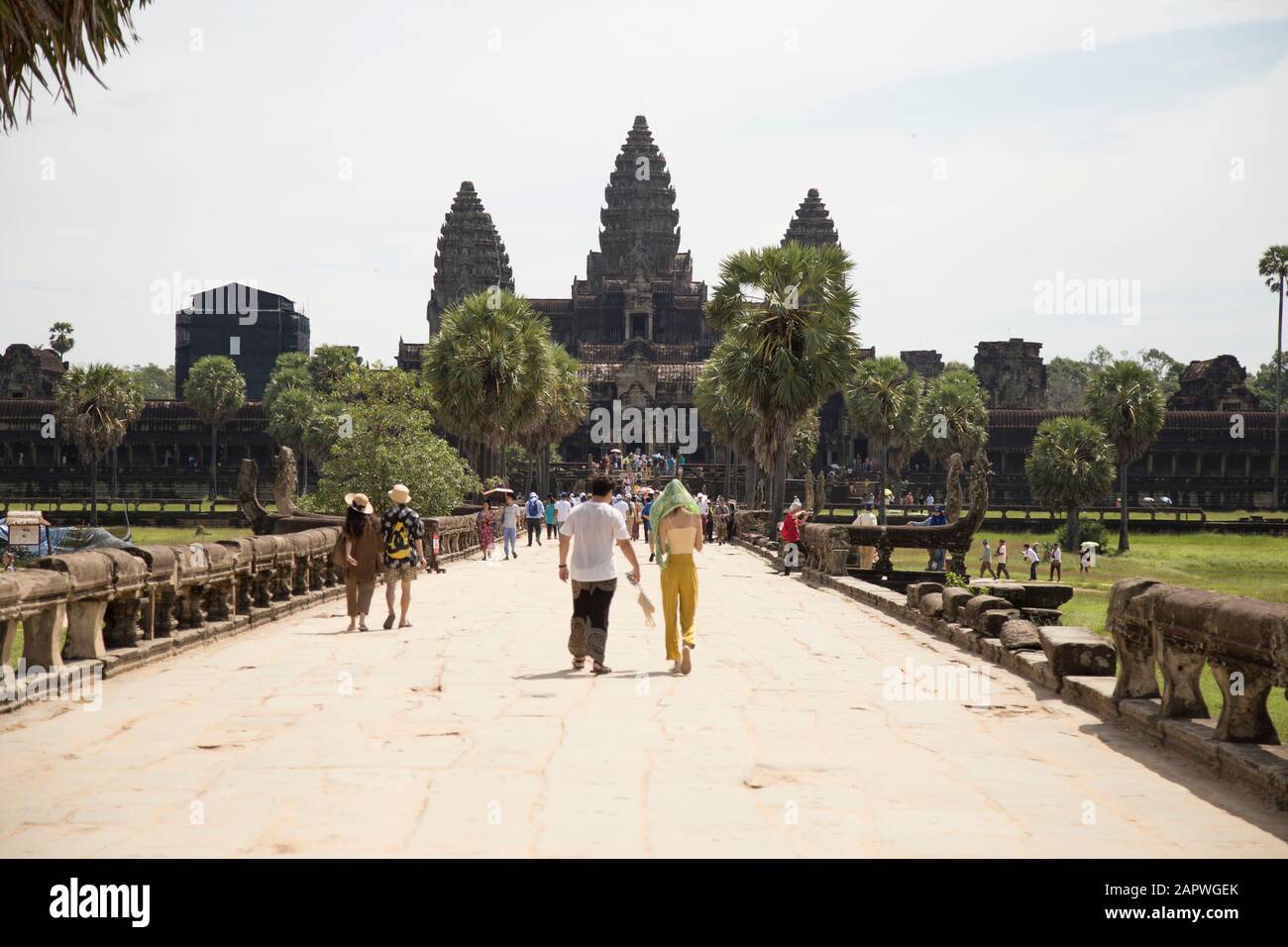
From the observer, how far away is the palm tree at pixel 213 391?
86.6 meters

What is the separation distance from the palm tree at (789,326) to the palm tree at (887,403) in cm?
3565

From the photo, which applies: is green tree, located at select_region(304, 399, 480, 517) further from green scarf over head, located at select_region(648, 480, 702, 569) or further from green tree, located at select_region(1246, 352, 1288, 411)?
green tree, located at select_region(1246, 352, 1288, 411)

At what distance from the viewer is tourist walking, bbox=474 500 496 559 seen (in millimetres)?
33406

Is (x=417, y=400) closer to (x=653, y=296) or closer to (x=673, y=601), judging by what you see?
(x=673, y=601)

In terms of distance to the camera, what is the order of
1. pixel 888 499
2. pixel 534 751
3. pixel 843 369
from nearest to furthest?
pixel 534 751 < pixel 843 369 < pixel 888 499

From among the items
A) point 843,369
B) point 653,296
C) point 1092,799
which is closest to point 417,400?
point 843,369

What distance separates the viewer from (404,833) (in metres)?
5.96

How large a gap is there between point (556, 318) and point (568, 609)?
98.3m

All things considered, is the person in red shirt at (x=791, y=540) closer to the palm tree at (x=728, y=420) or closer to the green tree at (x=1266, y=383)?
the palm tree at (x=728, y=420)

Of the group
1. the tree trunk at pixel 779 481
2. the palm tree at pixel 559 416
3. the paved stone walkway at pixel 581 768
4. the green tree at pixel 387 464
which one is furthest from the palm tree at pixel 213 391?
the paved stone walkway at pixel 581 768

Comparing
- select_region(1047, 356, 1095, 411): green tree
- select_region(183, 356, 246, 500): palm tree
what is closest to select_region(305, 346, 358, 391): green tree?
select_region(183, 356, 246, 500): palm tree

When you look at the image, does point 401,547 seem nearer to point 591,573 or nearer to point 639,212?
point 591,573

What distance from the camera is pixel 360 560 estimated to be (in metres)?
14.8

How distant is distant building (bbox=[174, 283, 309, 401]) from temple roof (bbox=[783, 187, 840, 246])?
46.5 metres
